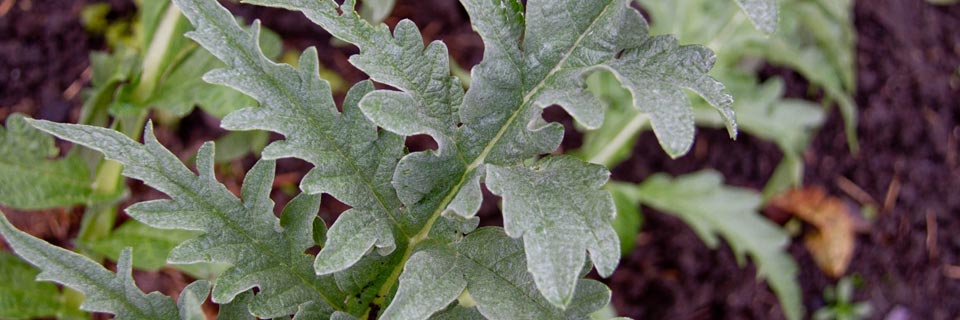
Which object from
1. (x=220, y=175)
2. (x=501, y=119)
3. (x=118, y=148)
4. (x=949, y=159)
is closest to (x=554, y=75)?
(x=501, y=119)

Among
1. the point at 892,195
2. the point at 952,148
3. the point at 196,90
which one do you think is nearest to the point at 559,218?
the point at 196,90

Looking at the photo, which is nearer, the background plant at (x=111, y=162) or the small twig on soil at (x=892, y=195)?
the background plant at (x=111, y=162)

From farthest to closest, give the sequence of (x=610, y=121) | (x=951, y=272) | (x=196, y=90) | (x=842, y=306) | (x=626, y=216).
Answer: (x=951, y=272), (x=842, y=306), (x=626, y=216), (x=610, y=121), (x=196, y=90)

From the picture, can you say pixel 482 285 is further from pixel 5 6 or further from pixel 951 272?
pixel 951 272

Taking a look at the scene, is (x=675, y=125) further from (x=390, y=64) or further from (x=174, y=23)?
(x=174, y=23)

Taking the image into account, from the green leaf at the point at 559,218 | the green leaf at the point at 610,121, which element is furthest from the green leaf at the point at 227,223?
the green leaf at the point at 610,121

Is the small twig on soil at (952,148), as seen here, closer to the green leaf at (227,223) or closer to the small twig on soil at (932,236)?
the small twig on soil at (932,236)
